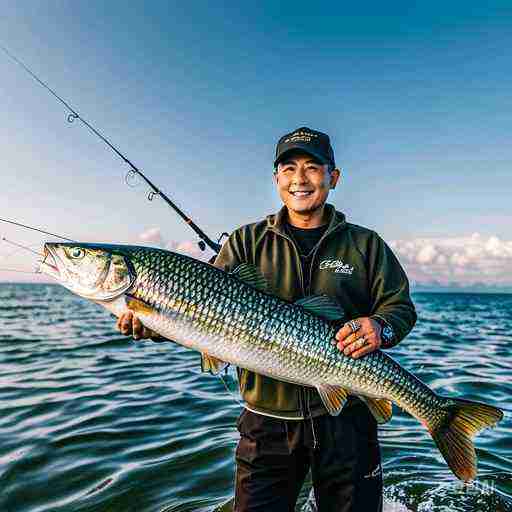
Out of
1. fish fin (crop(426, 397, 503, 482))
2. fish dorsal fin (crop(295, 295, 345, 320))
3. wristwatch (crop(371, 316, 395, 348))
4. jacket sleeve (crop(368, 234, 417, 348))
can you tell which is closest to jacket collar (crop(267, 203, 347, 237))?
jacket sleeve (crop(368, 234, 417, 348))

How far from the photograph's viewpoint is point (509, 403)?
9.12 metres

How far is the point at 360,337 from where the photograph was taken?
3586 millimetres

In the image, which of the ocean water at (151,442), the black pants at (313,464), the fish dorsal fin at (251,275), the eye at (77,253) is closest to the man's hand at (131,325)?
the eye at (77,253)

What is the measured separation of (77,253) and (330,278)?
2.05 metres

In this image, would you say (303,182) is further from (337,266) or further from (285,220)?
(337,266)

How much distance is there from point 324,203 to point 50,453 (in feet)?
16.4

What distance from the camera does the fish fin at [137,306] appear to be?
3.67 meters

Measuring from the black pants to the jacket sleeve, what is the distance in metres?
0.78

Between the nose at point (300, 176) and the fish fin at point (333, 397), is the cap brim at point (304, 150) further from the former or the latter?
the fish fin at point (333, 397)

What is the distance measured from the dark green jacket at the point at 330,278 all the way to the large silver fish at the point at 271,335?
0.25m

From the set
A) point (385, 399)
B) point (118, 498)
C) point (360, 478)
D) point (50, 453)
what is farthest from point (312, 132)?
point (50, 453)

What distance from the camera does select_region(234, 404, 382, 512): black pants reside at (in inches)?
143

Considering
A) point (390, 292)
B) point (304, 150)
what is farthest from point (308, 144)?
point (390, 292)

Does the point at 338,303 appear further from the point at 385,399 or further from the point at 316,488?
the point at 316,488
